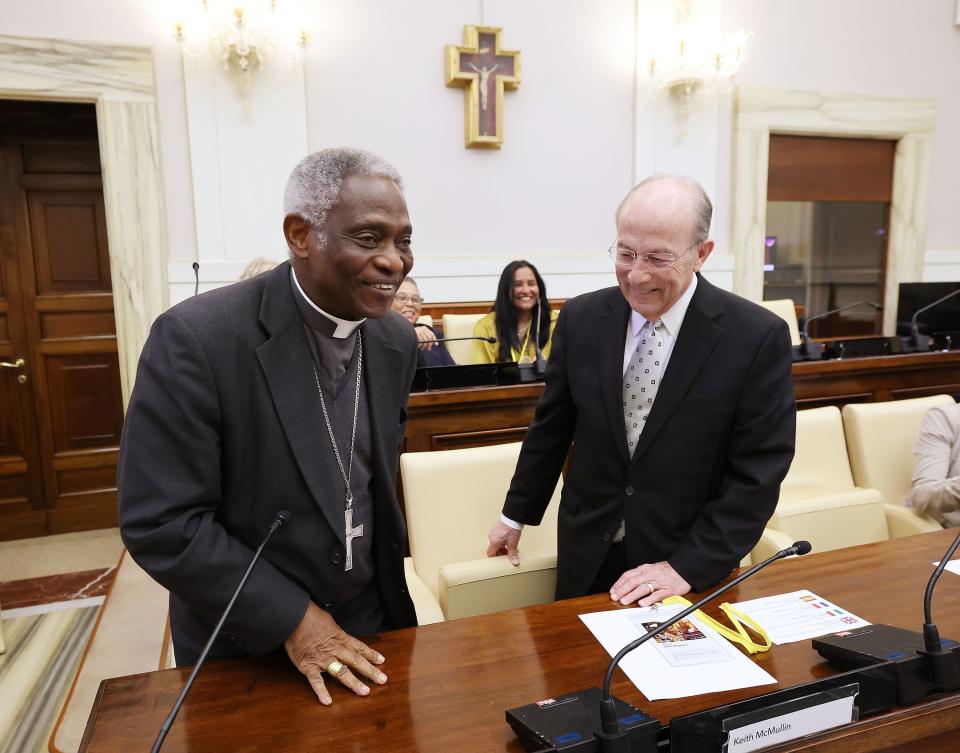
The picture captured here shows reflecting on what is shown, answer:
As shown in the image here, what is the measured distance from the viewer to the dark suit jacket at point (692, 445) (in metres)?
1.48

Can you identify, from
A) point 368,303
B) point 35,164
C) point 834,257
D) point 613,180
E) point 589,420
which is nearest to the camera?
point 368,303

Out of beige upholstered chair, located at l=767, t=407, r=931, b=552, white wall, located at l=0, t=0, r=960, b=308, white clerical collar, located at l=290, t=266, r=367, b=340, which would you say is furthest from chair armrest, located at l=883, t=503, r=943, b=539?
white wall, located at l=0, t=0, r=960, b=308

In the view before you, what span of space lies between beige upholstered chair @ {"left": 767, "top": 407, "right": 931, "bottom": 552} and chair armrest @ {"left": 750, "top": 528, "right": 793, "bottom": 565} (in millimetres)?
87

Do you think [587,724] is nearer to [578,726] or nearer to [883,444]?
[578,726]

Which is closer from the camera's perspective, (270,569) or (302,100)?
(270,569)

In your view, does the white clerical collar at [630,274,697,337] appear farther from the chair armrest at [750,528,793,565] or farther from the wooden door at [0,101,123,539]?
the wooden door at [0,101,123,539]

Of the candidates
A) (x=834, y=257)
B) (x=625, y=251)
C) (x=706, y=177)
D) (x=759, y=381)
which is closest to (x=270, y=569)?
(x=625, y=251)

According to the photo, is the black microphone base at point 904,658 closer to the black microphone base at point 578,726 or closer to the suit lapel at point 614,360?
the black microphone base at point 578,726

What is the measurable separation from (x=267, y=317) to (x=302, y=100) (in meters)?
3.95

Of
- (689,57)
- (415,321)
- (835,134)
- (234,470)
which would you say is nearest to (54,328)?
(415,321)

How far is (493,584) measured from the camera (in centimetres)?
177

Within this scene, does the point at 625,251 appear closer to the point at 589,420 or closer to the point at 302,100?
the point at 589,420

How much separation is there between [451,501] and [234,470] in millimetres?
1028

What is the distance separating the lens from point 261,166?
4.56 metres
